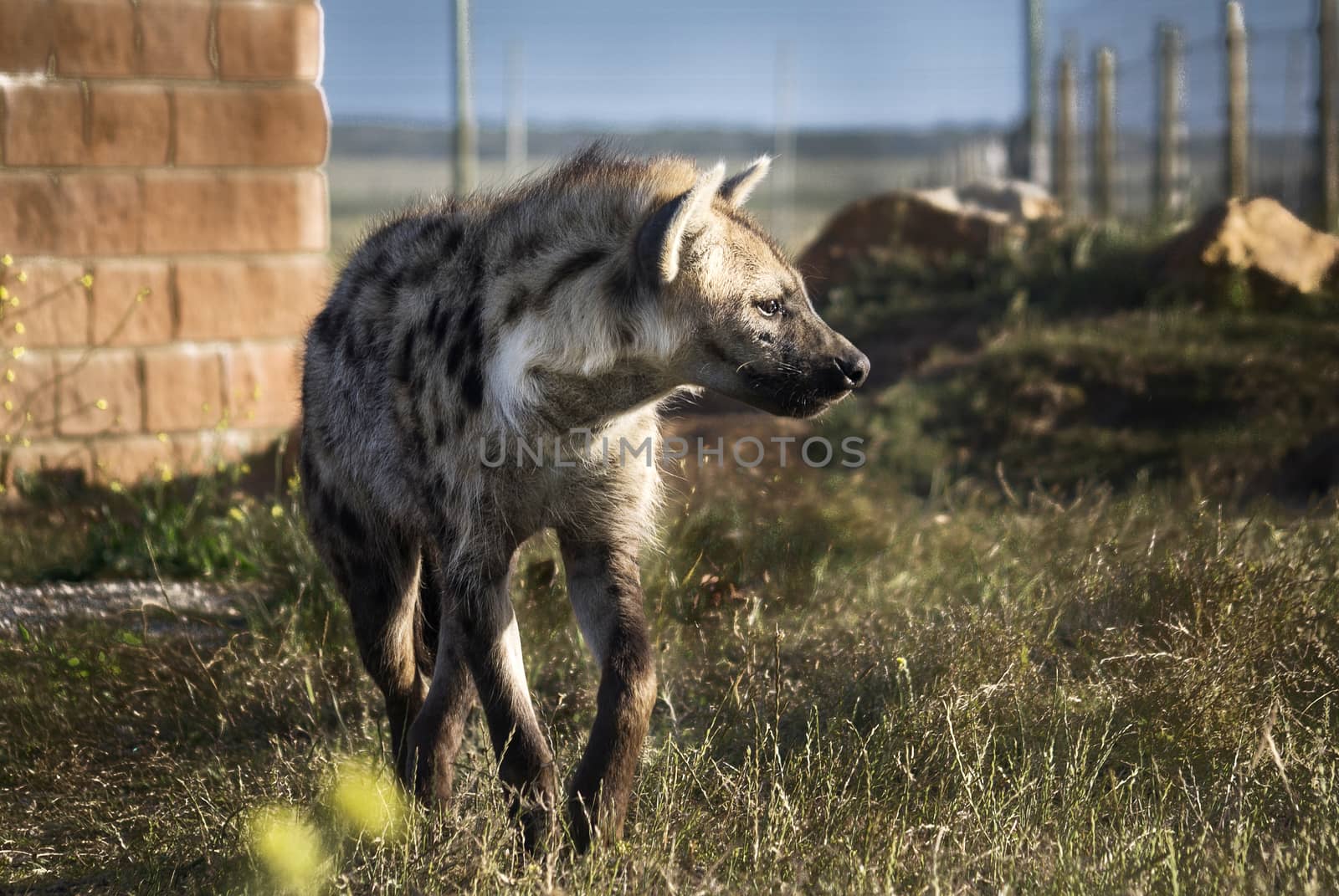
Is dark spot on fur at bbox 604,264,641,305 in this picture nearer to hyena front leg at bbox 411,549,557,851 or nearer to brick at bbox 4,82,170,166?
hyena front leg at bbox 411,549,557,851

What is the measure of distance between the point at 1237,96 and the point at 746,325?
837cm

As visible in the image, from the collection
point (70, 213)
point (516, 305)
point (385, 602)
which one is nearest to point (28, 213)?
point (70, 213)

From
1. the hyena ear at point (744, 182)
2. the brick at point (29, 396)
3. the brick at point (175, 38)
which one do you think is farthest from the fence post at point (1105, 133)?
the hyena ear at point (744, 182)

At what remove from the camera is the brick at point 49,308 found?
5.85m

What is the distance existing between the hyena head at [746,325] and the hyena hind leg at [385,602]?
3.48 ft

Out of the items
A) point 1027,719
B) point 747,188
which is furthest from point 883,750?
point 747,188

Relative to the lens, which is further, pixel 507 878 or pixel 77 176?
pixel 77 176

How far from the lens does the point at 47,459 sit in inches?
234

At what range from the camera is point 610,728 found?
324cm

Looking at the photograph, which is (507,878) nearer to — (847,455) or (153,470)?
(153,470)

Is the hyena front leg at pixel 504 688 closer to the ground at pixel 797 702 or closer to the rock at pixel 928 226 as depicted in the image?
the ground at pixel 797 702

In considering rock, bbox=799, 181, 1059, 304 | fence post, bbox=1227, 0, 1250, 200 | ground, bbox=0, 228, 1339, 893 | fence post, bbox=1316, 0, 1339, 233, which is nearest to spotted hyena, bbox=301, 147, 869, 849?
ground, bbox=0, 228, 1339, 893

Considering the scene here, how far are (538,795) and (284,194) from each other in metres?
3.90

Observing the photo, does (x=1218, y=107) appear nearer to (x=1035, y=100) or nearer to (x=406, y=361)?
(x=1035, y=100)
